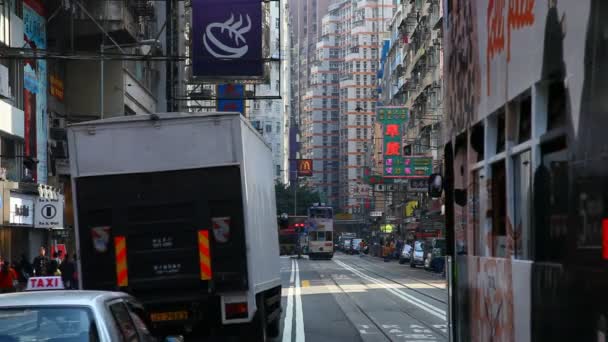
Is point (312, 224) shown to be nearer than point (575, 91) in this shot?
No

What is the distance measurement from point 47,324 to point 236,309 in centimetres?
669

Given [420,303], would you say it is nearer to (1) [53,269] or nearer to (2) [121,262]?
(1) [53,269]

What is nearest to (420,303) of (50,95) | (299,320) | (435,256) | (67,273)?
(299,320)

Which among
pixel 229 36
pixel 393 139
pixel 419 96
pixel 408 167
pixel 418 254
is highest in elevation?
pixel 419 96

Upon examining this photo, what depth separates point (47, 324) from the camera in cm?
624

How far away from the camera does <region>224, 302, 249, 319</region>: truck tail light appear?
12.8 m

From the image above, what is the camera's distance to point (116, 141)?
13008mm

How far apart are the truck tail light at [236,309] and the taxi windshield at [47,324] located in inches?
259

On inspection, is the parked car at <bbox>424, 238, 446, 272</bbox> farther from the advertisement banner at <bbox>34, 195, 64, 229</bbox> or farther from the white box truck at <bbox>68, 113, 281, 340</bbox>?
the white box truck at <bbox>68, 113, 281, 340</bbox>

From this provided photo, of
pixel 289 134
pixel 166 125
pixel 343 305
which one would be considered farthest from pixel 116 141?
pixel 289 134

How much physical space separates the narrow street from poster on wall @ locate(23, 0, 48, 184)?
30.4 ft

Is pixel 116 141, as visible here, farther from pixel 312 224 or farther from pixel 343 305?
pixel 312 224

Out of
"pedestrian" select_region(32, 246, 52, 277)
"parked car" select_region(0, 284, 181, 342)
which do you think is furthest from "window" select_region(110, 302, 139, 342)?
"pedestrian" select_region(32, 246, 52, 277)

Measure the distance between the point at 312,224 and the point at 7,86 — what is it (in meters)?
53.6
